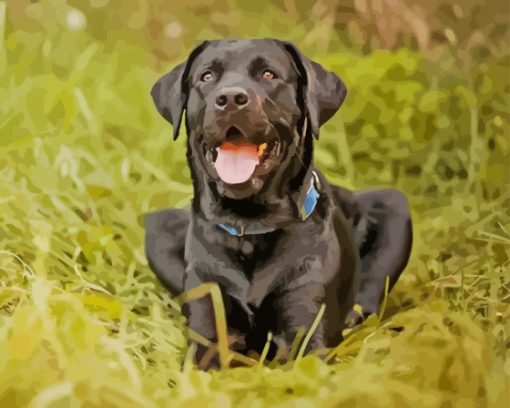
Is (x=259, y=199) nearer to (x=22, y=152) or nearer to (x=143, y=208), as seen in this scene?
(x=143, y=208)

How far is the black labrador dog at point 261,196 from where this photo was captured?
1.85 metres

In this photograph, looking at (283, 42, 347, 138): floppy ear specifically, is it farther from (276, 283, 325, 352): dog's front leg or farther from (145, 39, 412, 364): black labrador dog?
(276, 283, 325, 352): dog's front leg

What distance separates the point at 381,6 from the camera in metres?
2.61

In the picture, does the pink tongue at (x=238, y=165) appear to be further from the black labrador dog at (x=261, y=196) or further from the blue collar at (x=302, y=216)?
the blue collar at (x=302, y=216)

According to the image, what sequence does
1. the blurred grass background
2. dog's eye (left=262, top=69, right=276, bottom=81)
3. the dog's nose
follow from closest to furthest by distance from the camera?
the dog's nose → dog's eye (left=262, top=69, right=276, bottom=81) → the blurred grass background

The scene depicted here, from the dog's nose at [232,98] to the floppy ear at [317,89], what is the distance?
6.5 inches

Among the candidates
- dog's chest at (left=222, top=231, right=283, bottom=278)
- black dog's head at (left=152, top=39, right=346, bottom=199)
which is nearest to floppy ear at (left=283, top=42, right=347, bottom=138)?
black dog's head at (left=152, top=39, right=346, bottom=199)

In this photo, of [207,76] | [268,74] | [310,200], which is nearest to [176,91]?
[207,76]

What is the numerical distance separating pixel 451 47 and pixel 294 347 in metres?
1.13

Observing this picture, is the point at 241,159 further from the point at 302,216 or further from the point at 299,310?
the point at 299,310

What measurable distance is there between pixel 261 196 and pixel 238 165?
109 millimetres

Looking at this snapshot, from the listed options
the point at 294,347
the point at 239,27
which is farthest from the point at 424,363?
the point at 239,27

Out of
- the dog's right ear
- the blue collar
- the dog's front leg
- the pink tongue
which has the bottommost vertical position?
the dog's front leg

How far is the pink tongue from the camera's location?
1838mm
